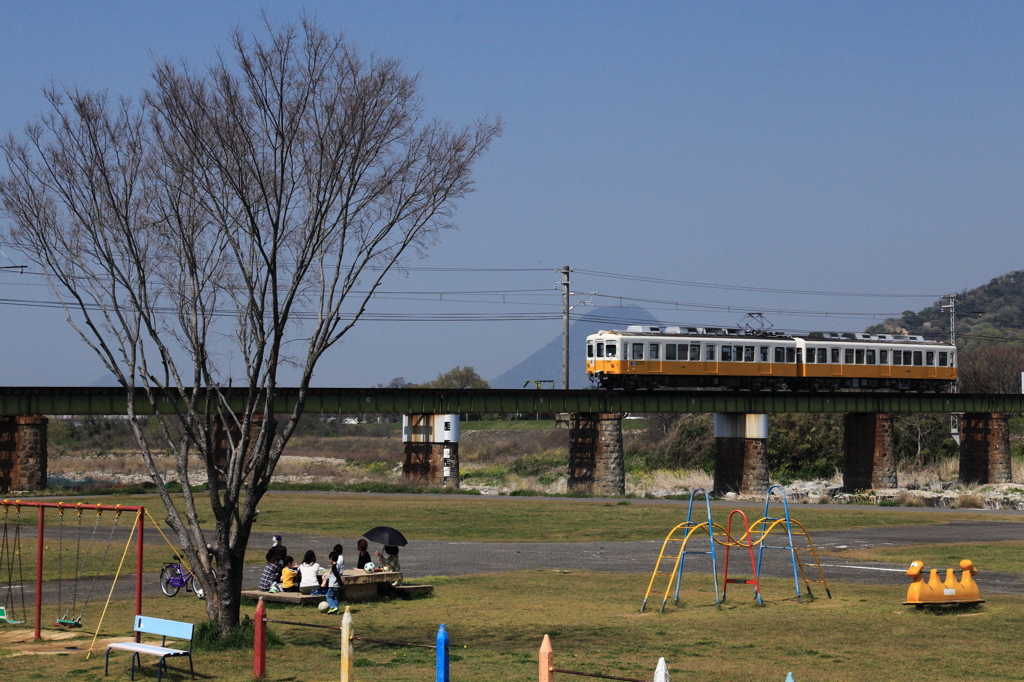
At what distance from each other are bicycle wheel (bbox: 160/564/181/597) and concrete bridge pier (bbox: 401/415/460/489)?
4226 cm

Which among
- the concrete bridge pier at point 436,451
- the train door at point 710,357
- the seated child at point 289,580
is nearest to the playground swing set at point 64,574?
the seated child at point 289,580

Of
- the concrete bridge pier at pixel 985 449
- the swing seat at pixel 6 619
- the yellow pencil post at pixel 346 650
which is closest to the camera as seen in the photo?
the yellow pencil post at pixel 346 650

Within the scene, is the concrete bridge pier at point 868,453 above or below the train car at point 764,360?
below

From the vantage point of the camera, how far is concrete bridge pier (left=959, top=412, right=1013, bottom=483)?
237 feet

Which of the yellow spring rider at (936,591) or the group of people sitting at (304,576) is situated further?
the group of people sitting at (304,576)

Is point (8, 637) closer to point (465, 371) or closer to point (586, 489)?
point (586, 489)

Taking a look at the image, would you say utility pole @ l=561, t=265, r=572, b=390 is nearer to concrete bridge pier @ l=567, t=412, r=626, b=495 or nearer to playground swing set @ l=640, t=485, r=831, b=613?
concrete bridge pier @ l=567, t=412, r=626, b=495

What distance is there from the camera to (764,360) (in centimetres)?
6431

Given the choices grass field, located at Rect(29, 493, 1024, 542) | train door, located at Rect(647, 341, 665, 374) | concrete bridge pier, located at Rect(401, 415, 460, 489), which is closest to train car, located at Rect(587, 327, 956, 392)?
train door, located at Rect(647, 341, 665, 374)

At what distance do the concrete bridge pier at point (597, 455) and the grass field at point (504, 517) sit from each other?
41.7 feet

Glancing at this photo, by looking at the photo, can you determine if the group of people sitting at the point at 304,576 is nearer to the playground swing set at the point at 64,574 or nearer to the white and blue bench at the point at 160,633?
the playground swing set at the point at 64,574

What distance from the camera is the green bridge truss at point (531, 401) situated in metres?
56.7

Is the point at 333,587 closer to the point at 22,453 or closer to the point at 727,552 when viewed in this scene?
the point at 727,552

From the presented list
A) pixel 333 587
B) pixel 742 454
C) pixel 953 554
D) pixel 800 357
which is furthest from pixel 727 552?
pixel 742 454
